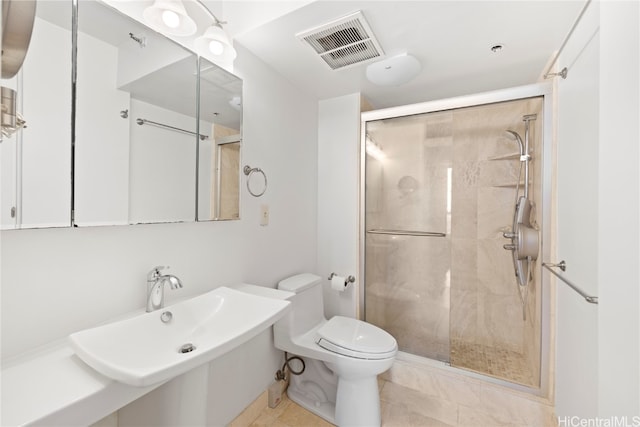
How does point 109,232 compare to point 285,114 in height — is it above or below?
below

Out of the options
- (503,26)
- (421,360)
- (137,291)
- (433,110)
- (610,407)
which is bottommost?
(421,360)

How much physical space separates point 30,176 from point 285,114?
139 centimetres

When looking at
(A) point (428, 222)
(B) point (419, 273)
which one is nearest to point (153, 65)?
(A) point (428, 222)

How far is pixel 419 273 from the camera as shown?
Answer: 213cm

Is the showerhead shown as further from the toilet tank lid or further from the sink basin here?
the sink basin

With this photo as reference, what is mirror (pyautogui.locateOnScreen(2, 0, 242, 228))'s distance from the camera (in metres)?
0.82

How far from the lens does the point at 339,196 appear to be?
2201 mm

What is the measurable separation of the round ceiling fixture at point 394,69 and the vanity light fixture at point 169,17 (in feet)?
3.38

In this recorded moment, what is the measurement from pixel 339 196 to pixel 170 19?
1.49m

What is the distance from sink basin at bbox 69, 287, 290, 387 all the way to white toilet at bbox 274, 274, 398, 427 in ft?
1.75

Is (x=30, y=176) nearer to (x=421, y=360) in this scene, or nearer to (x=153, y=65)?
(x=153, y=65)

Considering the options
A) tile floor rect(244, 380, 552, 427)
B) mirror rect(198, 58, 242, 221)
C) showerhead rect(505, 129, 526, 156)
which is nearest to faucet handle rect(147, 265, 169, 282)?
mirror rect(198, 58, 242, 221)
